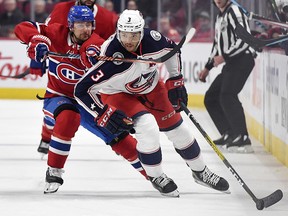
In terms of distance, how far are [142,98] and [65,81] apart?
1.93 feet

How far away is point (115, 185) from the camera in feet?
16.8

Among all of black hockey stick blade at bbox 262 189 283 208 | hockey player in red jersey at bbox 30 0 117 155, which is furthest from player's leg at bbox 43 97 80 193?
black hockey stick blade at bbox 262 189 283 208

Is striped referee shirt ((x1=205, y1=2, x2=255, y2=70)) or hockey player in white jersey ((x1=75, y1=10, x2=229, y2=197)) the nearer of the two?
hockey player in white jersey ((x1=75, y1=10, x2=229, y2=197))

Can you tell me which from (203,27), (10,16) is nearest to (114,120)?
(203,27)

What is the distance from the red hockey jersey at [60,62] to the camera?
16.7ft

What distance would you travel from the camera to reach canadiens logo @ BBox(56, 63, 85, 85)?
5109 millimetres

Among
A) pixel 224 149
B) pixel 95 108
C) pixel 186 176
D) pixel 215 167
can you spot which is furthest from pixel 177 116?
pixel 224 149

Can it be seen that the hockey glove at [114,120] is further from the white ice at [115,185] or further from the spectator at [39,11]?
the spectator at [39,11]

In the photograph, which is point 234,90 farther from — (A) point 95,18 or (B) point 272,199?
(B) point 272,199

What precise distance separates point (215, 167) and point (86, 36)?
1.31m

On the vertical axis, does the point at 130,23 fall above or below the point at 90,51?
above

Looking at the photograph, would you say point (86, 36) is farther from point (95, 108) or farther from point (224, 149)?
point (224, 149)

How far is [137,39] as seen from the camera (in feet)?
14.9

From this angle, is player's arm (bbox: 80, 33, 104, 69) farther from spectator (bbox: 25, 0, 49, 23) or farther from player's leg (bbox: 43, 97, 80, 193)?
spectator (bbox: 25, 0, 49, 23)
